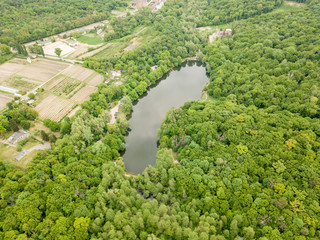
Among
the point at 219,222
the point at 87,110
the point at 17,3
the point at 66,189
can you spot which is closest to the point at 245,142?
the point at 219,222

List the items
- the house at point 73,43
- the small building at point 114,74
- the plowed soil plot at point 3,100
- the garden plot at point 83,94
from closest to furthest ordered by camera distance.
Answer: the plowed soil plot at point 3,100 < the garden plot at point 83,94 < the small building at point 114,74 < the house at point 73,43

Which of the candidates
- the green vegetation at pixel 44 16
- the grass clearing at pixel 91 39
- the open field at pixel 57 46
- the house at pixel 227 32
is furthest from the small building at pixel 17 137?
the house at pixel 227 32

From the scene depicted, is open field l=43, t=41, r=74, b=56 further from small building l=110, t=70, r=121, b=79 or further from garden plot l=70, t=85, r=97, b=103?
garden plot l=70, t=85, r=97, b=103

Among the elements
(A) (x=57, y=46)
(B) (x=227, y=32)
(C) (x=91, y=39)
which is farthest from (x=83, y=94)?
(B) (x=227, y=32)

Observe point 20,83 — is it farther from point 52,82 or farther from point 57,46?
point 57,46

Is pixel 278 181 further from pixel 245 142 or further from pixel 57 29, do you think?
pixel 57 29

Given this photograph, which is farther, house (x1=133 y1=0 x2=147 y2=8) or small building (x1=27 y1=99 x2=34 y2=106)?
house (x1=133 y1=0 x2=147 y2=8)

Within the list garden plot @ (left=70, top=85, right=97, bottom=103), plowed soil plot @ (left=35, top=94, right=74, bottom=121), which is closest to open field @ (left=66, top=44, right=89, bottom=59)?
garden plot @ (left=70, top=85, right=97, bottom=103)

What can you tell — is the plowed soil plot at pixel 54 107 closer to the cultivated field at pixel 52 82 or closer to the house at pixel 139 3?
the cultivated field at pixel 52 82
